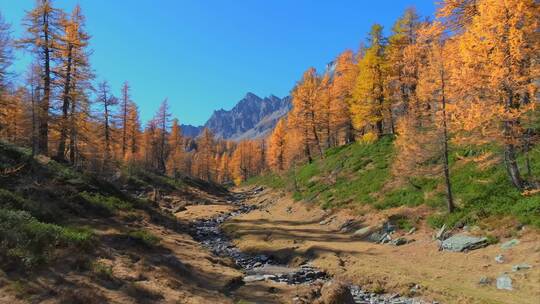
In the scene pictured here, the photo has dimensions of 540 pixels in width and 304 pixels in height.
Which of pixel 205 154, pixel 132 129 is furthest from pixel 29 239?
pixel 205 154

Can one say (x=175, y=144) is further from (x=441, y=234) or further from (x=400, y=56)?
(x=441, y=234)

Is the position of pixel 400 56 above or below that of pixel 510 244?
above

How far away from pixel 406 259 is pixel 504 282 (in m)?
5.42

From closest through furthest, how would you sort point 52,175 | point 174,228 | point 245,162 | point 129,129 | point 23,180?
point 23,180, point 52,175, point 174,228, point 129,129, point 245,162

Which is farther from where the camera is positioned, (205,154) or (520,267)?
(205,154)

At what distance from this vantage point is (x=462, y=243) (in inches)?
698

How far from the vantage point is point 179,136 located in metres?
88.4

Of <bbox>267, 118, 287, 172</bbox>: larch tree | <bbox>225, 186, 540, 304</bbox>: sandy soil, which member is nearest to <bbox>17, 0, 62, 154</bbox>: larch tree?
<bbox>225, 186, 540, 304</bbox>: sandy soil

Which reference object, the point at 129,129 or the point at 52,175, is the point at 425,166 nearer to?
the point at 52,175

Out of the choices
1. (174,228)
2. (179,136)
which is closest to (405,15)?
(174,228)

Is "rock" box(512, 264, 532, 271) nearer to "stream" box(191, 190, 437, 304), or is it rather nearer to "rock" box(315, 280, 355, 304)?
"stream" box(191, 190, 437, 304)

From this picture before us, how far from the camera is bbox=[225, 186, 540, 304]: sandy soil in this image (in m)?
13.2

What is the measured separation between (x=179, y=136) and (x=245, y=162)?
38.4 meters

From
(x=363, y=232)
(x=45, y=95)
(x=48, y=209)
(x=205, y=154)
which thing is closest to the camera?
(x=48, y=209)
